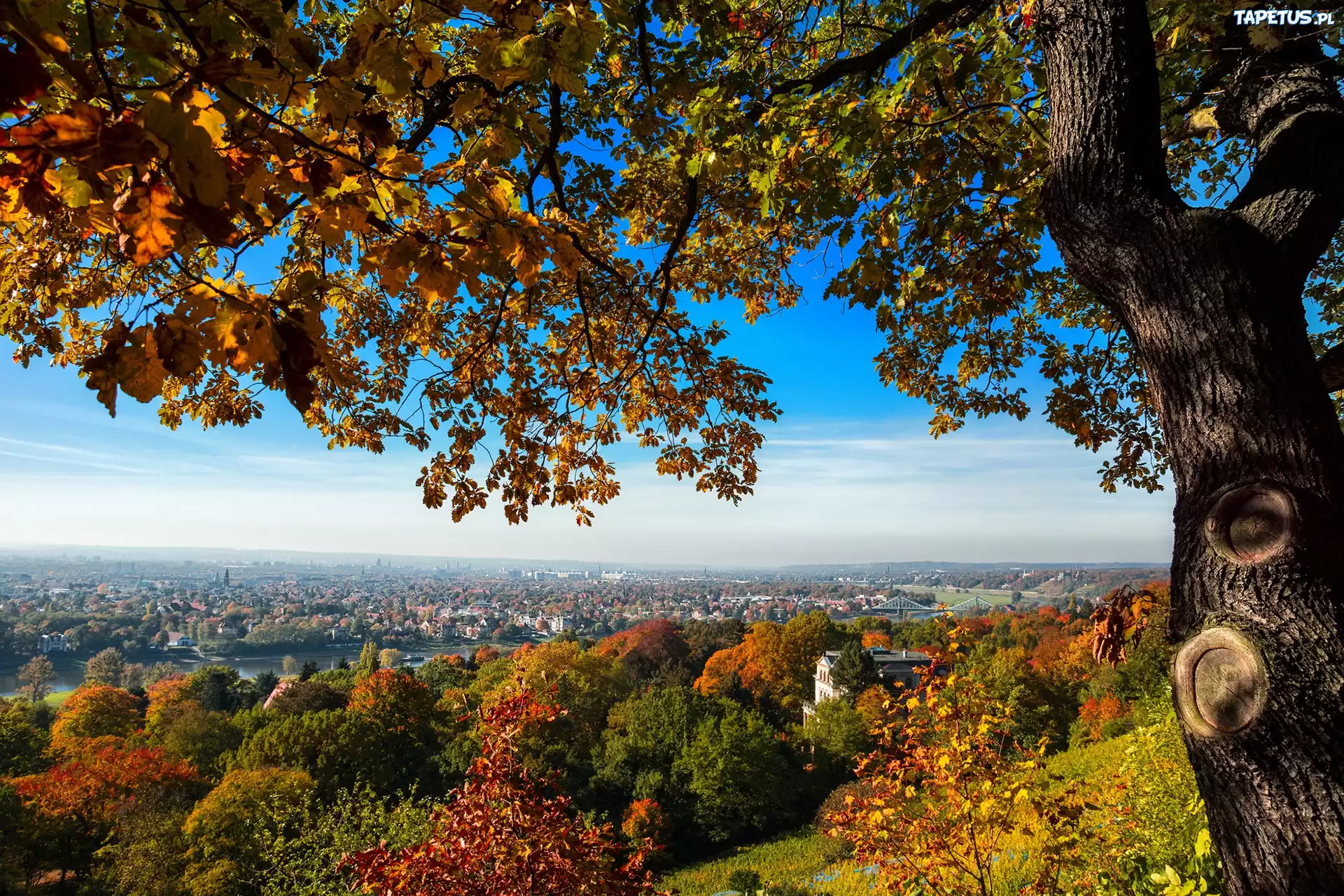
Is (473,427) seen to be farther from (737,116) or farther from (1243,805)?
(1243,805)

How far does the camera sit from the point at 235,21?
1512 millimetres

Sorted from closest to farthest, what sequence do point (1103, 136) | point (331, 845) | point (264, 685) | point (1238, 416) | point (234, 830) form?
point (1238, 416), point (1103, 136), point (331, 845), point (234, 830), point (264, 685)

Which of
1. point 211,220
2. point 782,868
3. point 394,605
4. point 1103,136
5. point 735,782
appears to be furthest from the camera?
point 394,605

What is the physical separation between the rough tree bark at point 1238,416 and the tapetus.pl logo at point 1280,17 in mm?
769

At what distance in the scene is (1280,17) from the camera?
2646mm

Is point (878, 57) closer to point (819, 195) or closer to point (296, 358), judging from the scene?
point (819, 195)

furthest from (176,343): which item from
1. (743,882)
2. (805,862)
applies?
(805,862)

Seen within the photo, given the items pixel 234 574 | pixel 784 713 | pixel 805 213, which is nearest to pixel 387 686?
pixel 784 713

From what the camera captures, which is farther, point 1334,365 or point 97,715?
point 97,715

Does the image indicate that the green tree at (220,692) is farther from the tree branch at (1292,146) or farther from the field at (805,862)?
the tree branch at (1292,146)

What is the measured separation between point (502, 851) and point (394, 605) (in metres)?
114

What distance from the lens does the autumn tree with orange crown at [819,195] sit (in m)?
1.09

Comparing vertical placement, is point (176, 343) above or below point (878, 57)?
below

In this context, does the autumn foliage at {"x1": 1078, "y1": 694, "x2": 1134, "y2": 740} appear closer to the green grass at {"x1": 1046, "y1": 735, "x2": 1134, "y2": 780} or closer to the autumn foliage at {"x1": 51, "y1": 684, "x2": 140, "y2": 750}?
the green grass at {"x1": 1046, "y1": 735, "x2": 1134, "y2": 780}
